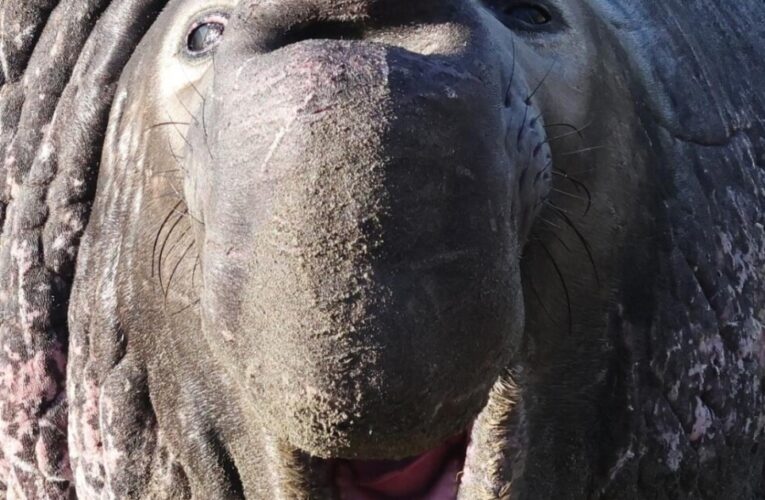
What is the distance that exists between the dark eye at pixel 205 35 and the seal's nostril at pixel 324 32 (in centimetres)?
55

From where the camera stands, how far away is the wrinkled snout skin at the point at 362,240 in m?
1.57

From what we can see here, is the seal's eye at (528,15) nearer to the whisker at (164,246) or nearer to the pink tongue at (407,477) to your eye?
the whisker at (164,246)

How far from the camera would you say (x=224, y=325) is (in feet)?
5.68

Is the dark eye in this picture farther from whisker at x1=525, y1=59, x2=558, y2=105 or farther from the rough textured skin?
whisker at x1=525, y1=59, x2=558, y2=105

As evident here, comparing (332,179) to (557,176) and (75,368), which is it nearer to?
(557,176)

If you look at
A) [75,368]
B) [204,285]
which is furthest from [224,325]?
[75,368]

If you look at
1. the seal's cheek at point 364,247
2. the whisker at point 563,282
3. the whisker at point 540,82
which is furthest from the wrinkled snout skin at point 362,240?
the whisker at point 563,282

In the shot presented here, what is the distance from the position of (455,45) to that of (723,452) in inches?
53.7

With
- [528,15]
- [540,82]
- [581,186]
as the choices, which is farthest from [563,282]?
[528,15]

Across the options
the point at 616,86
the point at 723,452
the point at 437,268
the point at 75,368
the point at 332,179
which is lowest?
the point at 723,452

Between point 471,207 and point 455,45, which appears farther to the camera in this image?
point 455,45

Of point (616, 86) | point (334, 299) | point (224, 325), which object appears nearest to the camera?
point (334, 299)

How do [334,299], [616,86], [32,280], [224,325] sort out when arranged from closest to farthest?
[334,299], [224,325], [616,86], [32,280]

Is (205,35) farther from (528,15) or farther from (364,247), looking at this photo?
(364,247)
